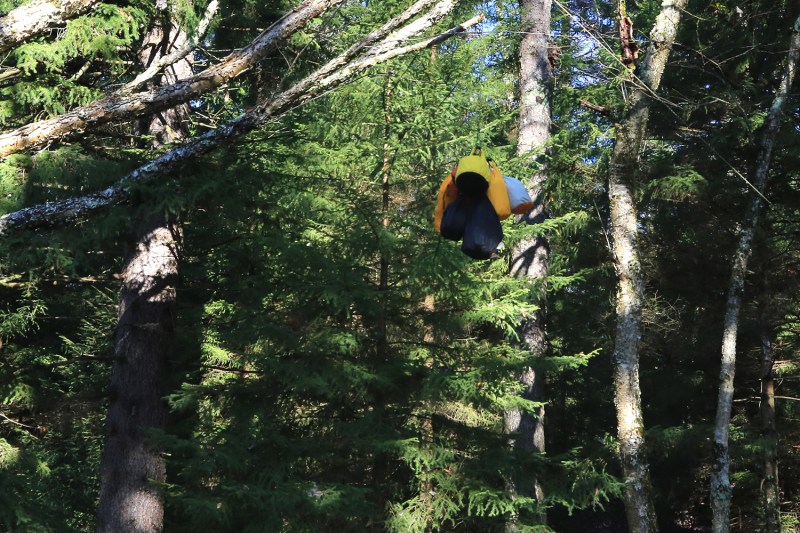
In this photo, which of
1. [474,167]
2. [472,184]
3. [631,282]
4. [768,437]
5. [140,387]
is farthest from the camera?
[768,437]

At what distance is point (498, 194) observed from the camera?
5223mm

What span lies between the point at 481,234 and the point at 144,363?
4.59m

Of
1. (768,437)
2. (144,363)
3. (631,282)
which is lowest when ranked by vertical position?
(768,437)

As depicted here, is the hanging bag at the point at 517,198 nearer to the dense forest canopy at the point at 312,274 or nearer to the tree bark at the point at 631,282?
the dense forest canopy at the point at 312,274

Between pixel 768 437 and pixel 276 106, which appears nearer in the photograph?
pixel 276 106

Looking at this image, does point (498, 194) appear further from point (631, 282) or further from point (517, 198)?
point (631, 282)

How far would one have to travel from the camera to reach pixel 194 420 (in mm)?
9039

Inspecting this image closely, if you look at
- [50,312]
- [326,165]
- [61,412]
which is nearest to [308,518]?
[326,165]

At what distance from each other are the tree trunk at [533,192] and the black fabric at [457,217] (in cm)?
451

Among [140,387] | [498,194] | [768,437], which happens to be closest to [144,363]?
[140,387]

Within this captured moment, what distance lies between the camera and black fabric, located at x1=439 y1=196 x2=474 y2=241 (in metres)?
5.18

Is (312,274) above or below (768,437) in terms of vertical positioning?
above

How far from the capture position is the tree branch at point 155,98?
4090 mm

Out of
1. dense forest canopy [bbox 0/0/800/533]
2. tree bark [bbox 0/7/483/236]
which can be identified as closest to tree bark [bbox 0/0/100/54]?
dense forest canopy [bbox 0/0/800/533]
